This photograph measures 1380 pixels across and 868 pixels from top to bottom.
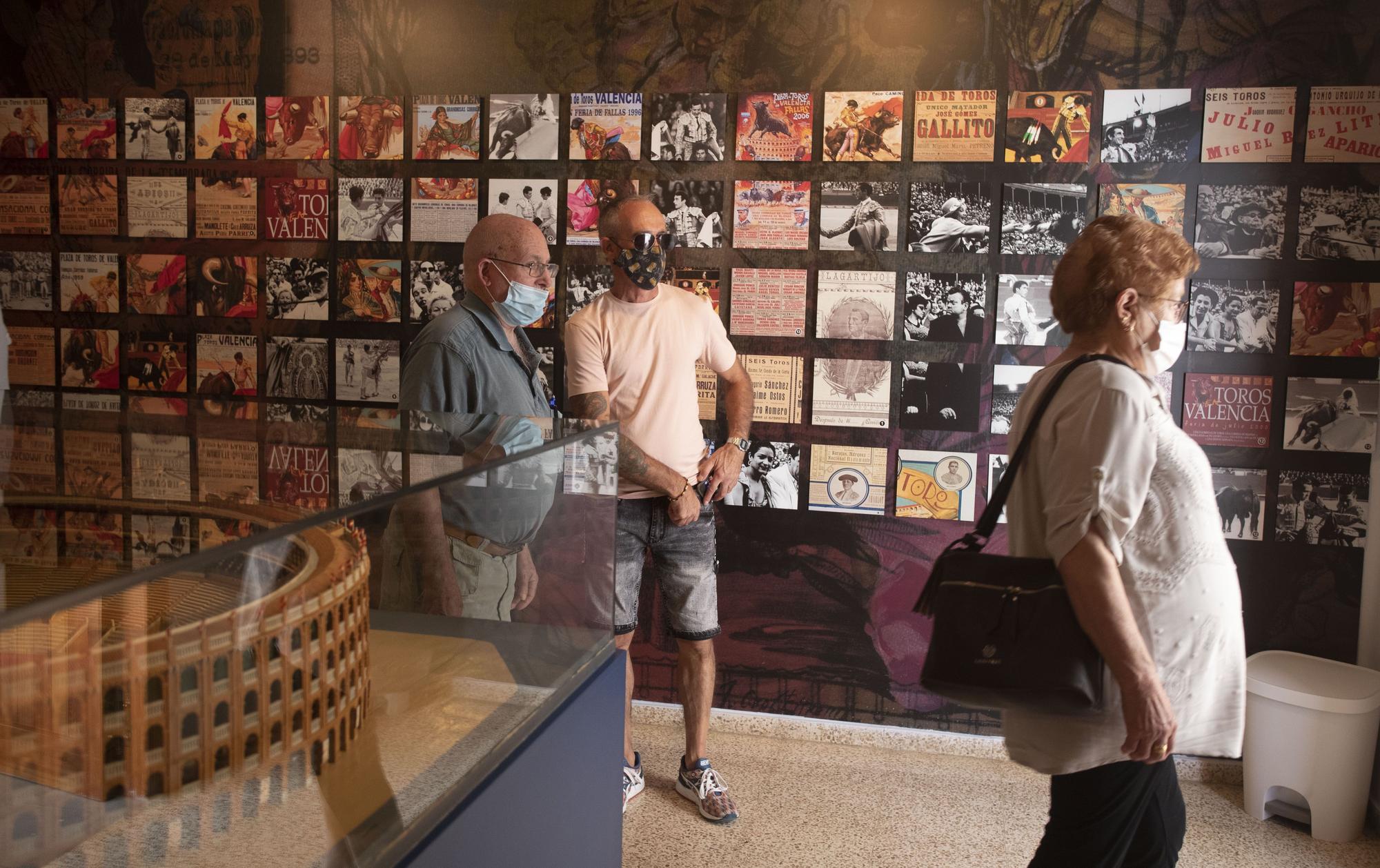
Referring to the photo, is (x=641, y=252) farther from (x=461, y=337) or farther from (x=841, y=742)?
(x=841, y=742)

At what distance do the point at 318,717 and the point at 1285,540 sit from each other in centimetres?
337

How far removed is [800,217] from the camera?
357 centimetres

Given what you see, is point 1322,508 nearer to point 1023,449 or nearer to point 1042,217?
point 1042,217

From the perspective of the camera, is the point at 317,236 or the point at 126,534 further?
the point at 317,236

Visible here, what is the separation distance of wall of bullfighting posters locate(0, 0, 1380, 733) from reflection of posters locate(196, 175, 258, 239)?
1cm

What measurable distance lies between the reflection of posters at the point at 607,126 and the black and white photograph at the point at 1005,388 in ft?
4.98

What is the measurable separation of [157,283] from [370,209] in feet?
3.14

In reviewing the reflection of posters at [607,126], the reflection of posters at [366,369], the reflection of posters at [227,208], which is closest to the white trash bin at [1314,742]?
the reflection of posters at [607,126]

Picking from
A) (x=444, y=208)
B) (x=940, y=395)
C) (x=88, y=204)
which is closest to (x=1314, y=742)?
(x=940, y=395)

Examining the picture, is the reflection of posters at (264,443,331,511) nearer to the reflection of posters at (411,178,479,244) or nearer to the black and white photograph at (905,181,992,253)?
the reflection of posters at (411,178,479,244)

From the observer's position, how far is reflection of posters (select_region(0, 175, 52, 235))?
4.02 meters

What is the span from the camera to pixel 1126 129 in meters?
3.33

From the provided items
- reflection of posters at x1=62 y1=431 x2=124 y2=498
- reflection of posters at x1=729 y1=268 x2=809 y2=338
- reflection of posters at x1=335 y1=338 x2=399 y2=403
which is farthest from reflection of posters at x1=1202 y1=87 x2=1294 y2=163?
reflection of posters at x1=62 y1=431 x2=124 y2=498

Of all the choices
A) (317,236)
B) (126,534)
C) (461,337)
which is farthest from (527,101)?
(126,534)
